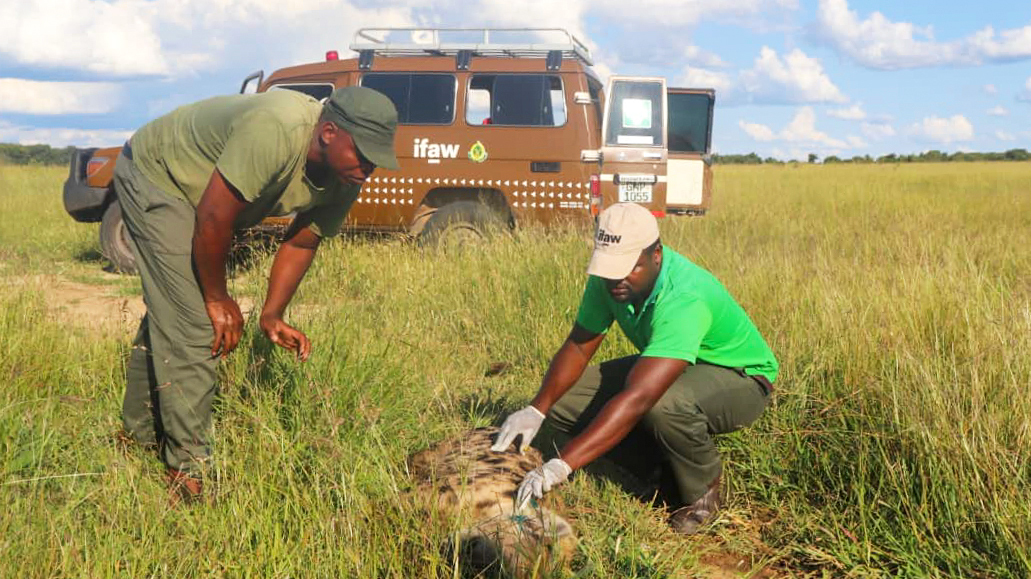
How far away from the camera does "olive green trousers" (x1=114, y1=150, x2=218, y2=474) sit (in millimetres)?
3166

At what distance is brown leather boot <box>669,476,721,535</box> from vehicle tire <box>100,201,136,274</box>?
705 cm

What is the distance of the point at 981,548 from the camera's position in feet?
8.86

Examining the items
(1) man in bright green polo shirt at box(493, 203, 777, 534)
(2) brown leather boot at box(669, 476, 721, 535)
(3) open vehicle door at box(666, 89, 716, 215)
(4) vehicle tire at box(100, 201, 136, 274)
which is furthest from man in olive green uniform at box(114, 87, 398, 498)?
(3) open vehicle door at box(666, 89, 716, 215)

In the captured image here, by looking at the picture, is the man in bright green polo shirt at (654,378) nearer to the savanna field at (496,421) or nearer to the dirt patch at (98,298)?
the savanna field at (496,421)

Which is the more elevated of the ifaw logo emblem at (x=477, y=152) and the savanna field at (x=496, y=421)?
the ifaw logo emblem at (x=477, y=152)

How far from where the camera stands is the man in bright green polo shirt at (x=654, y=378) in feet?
9.55

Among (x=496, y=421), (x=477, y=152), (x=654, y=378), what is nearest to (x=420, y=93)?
(x=477, y=152)

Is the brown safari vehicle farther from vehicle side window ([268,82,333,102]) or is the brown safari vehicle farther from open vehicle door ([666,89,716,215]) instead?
Answer: open vehicle door ([666,89,716,215])

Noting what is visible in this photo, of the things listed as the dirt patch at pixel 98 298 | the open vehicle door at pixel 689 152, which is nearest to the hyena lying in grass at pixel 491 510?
Result: the dirt patch at pixel 98 298

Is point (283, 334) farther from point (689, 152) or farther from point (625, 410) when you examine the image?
point (689, 152)

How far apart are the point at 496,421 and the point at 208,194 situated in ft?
5.51

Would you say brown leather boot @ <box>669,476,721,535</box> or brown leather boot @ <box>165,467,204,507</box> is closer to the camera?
brown leather boot @ <box>165,467,204,507</box>

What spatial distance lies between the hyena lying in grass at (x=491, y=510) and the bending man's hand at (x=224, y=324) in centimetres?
80

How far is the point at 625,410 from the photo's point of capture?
2865 millimetres
